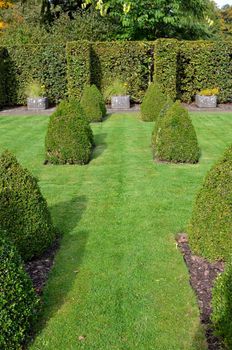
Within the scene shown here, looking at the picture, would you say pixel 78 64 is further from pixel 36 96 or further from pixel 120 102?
pixel 36 96

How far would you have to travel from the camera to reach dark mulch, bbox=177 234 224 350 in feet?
12.6

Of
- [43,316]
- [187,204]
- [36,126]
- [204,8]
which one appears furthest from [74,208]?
[204,8]

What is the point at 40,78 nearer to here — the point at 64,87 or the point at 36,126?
the point at 64,87

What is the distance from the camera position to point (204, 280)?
4.70 meters

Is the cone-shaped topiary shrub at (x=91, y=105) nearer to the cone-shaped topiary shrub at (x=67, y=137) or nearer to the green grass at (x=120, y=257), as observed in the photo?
the green grass at (x=120, y=257)

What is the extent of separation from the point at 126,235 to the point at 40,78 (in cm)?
1692

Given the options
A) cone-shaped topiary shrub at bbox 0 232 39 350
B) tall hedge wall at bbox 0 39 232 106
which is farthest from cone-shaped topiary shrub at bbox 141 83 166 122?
cone-shaped topiary shrub at bbox 0 232 39 350

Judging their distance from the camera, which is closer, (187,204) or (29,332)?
(29,332)

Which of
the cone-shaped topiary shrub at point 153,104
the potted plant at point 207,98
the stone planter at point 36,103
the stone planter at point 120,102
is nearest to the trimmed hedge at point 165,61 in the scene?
the potted plant at point 207,98

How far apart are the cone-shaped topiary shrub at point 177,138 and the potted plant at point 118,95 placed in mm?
10450

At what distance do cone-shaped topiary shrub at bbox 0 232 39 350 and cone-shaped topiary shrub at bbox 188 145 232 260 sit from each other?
2.19 m

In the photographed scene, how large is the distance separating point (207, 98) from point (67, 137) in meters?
12.4

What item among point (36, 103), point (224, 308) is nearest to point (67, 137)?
point (224, 308)

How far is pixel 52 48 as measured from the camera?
68.6 feet
